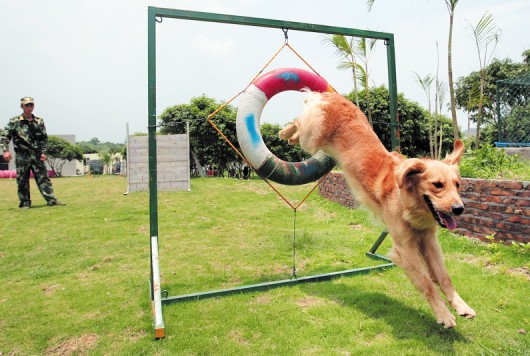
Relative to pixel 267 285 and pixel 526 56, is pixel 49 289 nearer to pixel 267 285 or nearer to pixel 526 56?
pixel 267 285

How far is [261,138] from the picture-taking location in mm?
4164

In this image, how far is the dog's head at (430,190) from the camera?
2.66 meters

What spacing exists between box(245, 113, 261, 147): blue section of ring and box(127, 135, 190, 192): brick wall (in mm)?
8993

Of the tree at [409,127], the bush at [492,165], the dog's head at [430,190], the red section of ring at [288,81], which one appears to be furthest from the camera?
the tree at [409,127]

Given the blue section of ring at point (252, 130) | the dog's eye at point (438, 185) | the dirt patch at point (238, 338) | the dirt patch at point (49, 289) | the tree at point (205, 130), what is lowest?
the dirt patch at point (238, 338)

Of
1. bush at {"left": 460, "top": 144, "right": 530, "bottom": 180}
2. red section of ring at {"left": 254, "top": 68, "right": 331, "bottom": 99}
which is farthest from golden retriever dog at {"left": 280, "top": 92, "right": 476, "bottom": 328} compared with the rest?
bush at {"left": 460, "top": 144, "right": 530, "bottom": 180}

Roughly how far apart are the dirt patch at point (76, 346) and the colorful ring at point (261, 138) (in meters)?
2.28

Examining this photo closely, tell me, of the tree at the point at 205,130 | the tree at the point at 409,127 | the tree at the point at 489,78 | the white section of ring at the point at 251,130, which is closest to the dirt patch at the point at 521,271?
the white section of ring at the point at 251,130

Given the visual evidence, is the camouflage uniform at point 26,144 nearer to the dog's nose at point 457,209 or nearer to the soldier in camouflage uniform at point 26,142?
the soldier in camouflage uniform at point 26,142

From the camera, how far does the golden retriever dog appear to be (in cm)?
276

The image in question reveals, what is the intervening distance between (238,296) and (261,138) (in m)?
1.80

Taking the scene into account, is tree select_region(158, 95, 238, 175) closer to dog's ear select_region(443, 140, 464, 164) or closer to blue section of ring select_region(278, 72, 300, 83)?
blue section of ring select_region(278, 72, 300, 83)

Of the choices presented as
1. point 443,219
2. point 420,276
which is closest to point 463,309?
point 420,276

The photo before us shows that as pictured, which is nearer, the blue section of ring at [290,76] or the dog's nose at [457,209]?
the dog's nose at [457,209]
